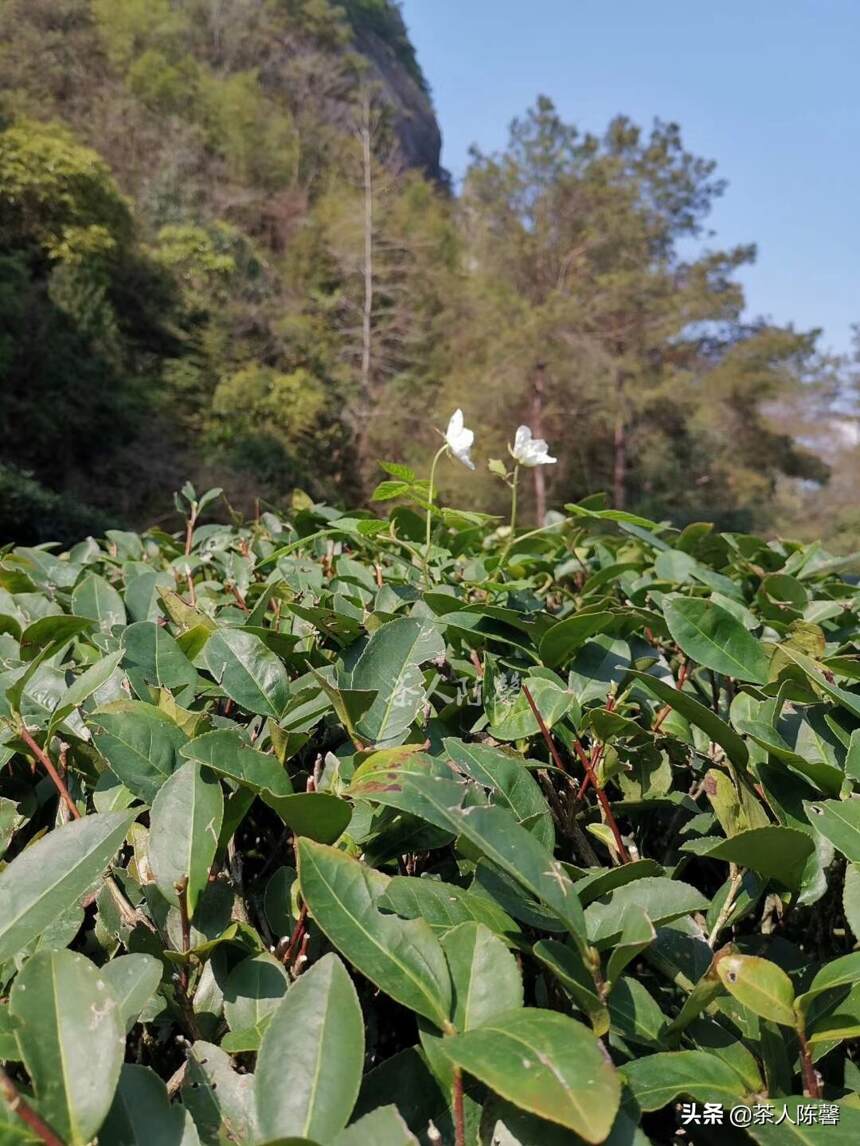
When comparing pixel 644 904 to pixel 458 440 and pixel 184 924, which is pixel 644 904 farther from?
pixel 458 440

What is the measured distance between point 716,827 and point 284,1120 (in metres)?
0.28

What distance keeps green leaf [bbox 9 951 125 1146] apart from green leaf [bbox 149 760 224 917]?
0.06 m

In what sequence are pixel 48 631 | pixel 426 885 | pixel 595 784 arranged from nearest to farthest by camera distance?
pixel 426 885, pixel 595 784, pixel 48 631

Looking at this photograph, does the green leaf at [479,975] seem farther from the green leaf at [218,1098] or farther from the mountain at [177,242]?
the mountain at [177,242]

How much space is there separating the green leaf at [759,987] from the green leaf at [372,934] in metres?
0.11

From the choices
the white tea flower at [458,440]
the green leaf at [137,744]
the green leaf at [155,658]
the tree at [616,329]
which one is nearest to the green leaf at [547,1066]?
the green leaf at [137,744]

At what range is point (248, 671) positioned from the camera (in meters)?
0.47

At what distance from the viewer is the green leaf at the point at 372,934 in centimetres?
28

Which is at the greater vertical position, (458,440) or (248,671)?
(458,440)

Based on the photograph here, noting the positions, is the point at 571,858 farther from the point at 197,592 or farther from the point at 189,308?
the point at 189,308

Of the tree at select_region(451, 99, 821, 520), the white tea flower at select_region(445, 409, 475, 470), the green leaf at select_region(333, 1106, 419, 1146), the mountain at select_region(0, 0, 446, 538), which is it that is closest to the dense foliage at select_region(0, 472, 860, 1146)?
the green leaf at select_region(333, 1106, 419, 1146)

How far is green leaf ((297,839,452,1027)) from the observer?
11.1 inches

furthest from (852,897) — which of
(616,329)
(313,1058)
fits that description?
(616,329)

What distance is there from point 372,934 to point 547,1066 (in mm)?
83
